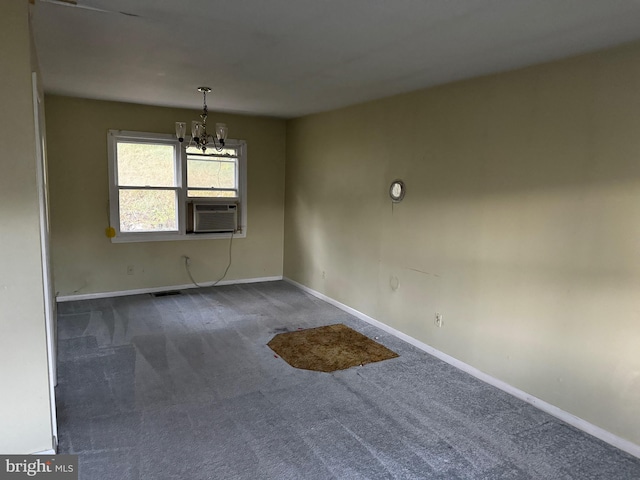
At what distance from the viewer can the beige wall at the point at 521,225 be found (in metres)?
2.42

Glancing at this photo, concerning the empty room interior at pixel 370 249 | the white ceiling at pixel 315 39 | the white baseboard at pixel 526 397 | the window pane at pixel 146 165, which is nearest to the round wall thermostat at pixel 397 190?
the empty room interior at pixel 370 249

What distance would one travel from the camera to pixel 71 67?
3.29 m

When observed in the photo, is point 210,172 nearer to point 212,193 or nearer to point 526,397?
point 212,193

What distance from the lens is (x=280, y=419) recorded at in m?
2.63

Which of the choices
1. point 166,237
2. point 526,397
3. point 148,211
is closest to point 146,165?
point 148,211

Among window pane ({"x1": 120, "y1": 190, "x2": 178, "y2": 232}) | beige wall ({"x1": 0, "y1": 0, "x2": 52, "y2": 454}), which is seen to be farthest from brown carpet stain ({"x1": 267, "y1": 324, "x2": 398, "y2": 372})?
window pane ({"x1": 120, "y1": 190, "x2": 178, "y2": 232})

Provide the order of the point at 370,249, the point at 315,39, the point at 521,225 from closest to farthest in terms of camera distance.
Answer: the point at 315,39 → the point at 521,225 → the point at 370,249

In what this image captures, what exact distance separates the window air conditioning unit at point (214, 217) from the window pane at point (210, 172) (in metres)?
0.29

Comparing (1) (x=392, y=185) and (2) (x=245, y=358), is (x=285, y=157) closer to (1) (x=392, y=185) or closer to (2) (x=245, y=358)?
(1) (x=392, y=185)

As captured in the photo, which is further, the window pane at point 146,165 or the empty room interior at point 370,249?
the window pane at point 146,165

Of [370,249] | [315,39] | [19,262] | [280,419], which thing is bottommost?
[280,419]

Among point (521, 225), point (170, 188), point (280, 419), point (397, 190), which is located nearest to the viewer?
point (280, 419)

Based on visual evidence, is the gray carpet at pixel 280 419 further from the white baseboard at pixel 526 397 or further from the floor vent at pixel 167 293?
the floor vent at pixel 167 293

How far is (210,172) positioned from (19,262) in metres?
3.81
